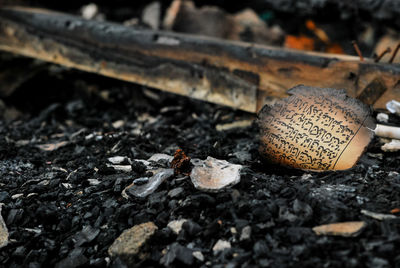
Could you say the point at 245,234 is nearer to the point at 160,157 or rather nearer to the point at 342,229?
the point at 342,229

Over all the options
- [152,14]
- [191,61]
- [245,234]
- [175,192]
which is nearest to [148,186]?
[175,192]

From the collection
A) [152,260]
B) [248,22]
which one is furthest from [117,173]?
[248,22]

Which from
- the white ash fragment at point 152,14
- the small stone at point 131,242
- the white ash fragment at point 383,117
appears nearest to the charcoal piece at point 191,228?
the small stone at point 131,242

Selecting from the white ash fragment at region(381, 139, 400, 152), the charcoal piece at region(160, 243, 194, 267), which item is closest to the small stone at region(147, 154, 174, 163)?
the charcoal piece at region(160, 243, 194, 267)

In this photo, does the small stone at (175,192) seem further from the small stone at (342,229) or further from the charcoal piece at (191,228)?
the small stone at (342,229)

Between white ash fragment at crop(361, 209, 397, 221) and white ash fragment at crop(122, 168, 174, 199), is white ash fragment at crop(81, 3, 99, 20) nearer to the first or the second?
white ash fragment at crop(122, 168, 174, 199)

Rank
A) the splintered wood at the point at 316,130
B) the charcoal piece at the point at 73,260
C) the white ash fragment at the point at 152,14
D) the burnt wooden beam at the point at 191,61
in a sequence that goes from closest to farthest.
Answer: the charcoal piece at the point at 73,260
the splintered wood at the point at 316,130
the burnt wooden beam at the point at 191,61
the white ash fragment at the point at 152,14
